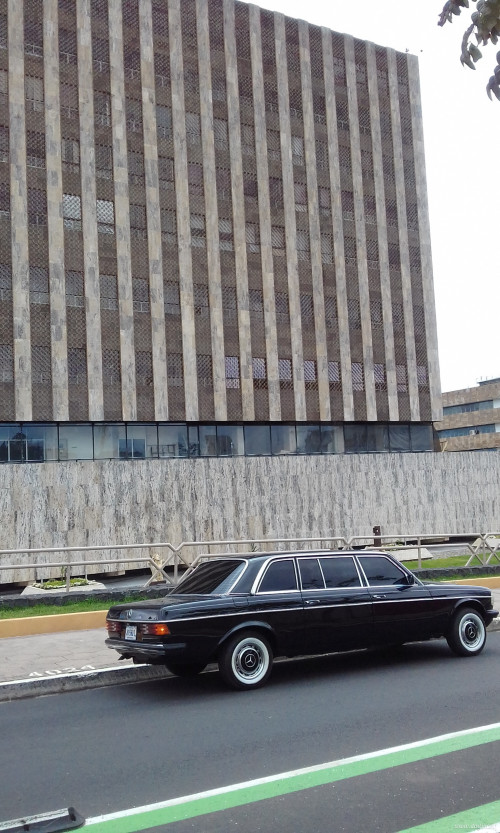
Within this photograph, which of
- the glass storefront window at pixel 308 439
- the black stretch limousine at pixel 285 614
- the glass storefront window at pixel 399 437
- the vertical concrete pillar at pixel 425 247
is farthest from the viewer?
the vertical concrete pillar at pixel 425 247

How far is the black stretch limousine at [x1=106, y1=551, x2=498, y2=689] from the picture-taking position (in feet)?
29.3

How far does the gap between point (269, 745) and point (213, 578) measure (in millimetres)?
3406

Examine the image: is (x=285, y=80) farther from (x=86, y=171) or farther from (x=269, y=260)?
(x=86, y=171)

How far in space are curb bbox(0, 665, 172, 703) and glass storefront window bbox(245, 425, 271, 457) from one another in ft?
87.4

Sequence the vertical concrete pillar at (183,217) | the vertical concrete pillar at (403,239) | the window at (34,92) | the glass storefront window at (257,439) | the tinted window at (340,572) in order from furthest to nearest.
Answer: the vertical concrete pillar at (403,239) < the glass storefront window at (257,439) < the vertical concrete pillar at (183,217) < the window at (34,92) < the tinted window at (340,572)

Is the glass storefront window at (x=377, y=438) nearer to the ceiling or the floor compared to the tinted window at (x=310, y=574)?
nearer to the ceiling

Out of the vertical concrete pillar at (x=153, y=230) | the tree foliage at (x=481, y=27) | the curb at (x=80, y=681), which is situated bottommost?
the curb at (x=80, y=681)

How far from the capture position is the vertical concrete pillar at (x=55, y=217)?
32562 mm

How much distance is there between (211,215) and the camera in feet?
120

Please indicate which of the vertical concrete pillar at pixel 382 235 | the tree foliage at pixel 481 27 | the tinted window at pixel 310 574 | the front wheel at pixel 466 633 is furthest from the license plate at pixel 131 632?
the vertical concrete pillar at pixel 382 235

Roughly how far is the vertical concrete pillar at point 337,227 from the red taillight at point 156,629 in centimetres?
3096

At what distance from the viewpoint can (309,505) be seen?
35.9m

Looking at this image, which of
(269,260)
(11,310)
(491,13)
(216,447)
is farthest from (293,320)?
(491,13)

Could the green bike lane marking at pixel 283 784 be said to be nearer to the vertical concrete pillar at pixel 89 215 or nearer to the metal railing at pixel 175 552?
the metal railing at pixel 175 552
